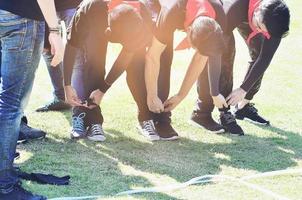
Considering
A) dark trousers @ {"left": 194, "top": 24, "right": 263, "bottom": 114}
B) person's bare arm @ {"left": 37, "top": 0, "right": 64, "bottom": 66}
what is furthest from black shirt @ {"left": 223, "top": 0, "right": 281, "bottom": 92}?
person's bare arm @ {"left": 37, "top": 0, "right": 64, "bottom": 66}

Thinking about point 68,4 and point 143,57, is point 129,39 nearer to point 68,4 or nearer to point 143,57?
point 143,57

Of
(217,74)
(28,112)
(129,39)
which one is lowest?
(28,112)

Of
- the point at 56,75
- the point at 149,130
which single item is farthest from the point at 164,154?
the point at 56,75

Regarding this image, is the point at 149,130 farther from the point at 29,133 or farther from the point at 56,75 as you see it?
the point at 56,75

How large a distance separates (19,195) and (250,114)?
8.17 feet

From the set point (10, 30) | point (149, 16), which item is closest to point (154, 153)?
point (149, 16)

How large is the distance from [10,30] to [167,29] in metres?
1.38

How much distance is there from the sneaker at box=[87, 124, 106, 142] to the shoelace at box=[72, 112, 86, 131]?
2.9 inches

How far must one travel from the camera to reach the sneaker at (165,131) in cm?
447

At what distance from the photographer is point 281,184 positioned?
145 inches

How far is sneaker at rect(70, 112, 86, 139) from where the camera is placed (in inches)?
171

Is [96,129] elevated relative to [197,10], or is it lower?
lower

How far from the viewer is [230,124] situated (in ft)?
15.6

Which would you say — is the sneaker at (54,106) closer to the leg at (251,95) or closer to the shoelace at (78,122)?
the shoelace at (78,122)
